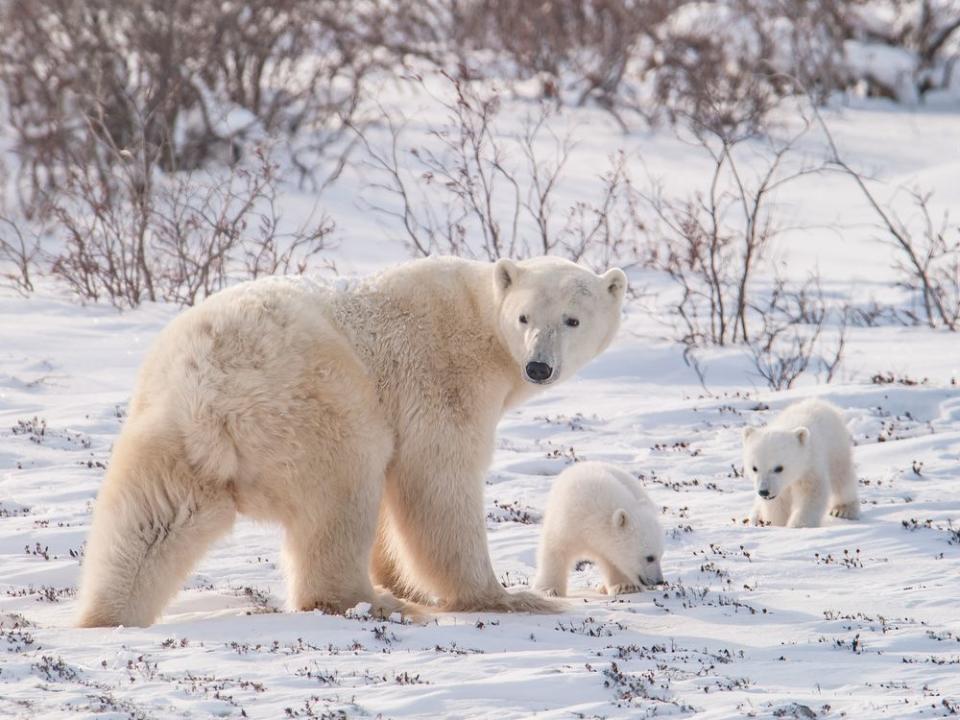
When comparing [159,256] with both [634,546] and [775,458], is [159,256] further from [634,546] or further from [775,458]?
[634,546]

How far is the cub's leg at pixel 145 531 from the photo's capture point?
165 inches

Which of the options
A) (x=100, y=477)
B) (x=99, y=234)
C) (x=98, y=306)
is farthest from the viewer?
(x=99, y=234)

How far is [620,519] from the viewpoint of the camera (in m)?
5.38

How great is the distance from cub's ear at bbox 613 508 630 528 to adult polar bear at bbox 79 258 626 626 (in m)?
0.63

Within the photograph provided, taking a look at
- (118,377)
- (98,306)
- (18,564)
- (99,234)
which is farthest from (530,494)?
(99,234)

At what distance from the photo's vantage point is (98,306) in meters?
10.5

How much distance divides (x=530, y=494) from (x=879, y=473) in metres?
1.83

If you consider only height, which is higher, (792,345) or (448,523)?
(448,523)

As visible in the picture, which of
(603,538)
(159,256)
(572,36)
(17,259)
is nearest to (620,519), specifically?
(603,538)

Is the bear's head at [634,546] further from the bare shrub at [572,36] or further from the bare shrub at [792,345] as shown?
the bare shrub at [572,36]

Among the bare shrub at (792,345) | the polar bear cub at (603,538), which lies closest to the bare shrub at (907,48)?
the bare shrub at (792,345)

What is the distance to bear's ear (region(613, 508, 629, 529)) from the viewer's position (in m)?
5.38

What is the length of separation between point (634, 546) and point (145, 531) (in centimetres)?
200

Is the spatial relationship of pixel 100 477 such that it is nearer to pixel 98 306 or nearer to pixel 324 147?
pixel 98 306
